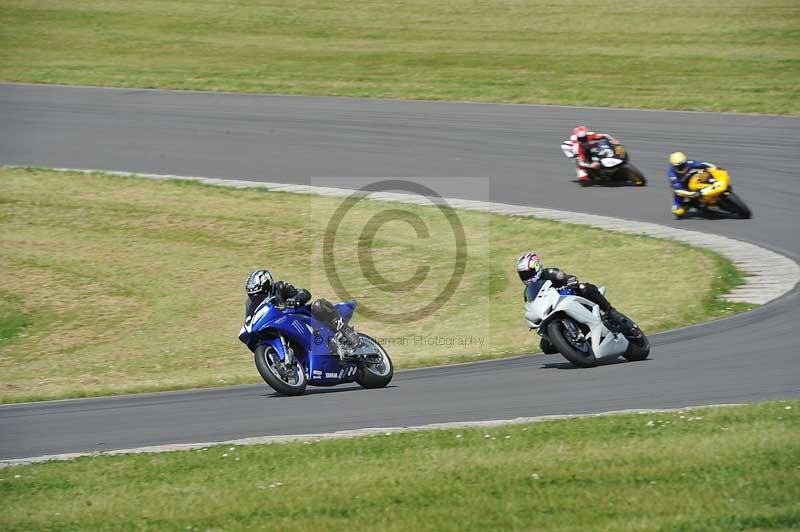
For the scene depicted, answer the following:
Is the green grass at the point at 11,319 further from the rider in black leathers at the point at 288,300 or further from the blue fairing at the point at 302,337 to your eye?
the blue fairing at the point at 302,337

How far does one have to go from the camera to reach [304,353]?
1329cm

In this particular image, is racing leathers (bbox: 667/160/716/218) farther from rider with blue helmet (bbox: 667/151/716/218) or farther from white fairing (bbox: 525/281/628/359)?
white fairing (bbox: 525/281/628/359)

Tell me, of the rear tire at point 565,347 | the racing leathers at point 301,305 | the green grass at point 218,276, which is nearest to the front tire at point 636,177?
the green grass at point 218,276

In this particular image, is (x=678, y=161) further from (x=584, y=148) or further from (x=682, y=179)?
(x=584, y=148)

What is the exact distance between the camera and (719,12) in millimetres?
44812

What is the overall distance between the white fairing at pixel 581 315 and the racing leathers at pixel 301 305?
86.6 inches

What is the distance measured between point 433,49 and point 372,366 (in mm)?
31077

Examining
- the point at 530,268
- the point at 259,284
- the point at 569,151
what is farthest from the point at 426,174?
the point at 259,284

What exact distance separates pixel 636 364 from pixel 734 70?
25207 mm

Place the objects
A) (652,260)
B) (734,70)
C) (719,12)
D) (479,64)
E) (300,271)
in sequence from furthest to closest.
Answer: (719,12), (479,64), (734,70), (300,271), (652,260)

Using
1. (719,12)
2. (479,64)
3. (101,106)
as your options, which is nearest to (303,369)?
(101,106)

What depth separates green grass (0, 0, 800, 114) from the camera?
35.5m

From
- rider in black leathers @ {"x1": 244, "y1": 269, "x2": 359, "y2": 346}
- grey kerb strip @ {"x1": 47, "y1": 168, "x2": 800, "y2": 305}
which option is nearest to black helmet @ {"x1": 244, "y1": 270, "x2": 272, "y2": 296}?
rider in black leathers @ {"x1": 244, "y1": 269, "x2": 359, "y2": 346}

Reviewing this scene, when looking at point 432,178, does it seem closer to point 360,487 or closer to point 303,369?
point 303,369
